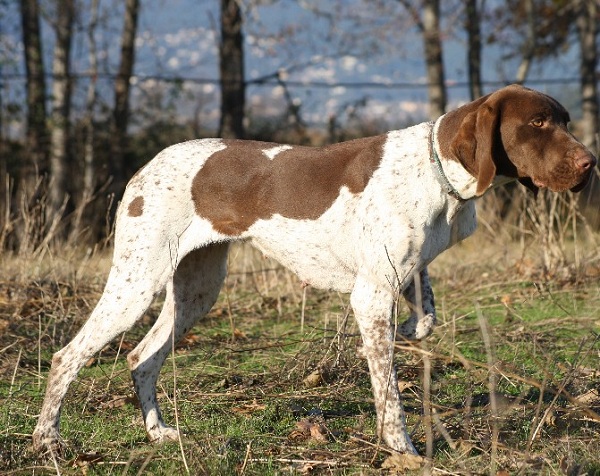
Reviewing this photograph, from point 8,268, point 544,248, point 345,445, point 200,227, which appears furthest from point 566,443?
point 8,268

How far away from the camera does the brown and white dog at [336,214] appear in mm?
3559

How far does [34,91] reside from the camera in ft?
44.8

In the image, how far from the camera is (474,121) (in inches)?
140

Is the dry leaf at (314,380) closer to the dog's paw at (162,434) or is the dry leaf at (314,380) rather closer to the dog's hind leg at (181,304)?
the dog's hind leg at (181,304)

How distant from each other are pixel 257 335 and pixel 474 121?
271 centimetres

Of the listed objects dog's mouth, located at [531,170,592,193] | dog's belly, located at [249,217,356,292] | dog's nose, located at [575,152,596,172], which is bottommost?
dog's belly, located at [249,217,356,292]

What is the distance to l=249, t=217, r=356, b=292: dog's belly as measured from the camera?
386 centimetres

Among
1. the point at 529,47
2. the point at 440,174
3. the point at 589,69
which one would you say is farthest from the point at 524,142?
the point at 589,69

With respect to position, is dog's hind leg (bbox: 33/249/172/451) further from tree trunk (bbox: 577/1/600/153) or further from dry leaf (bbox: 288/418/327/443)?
tree trunk (bbox: 577/1/600/153)

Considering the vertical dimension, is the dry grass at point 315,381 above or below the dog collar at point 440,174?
below

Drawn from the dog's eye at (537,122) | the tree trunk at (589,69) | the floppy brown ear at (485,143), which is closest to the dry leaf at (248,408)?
the floppy brown ear at (485,143)

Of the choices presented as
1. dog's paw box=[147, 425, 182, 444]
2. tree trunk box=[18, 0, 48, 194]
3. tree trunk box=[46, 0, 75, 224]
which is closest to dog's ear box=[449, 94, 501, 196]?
dog's paw box=[147, 425, 182, 444]

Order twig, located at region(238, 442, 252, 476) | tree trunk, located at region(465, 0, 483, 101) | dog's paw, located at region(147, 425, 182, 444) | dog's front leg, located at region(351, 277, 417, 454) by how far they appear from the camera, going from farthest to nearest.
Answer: tree trunk, located at region(465, 0, 483, 101), dog's paw, located at region(147, 425, 182, 444), dog's front leg, located at region(351, 277, 417, 454), twig, located at region(238, 442, 252, 476)

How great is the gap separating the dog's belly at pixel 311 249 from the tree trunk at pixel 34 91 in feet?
32.4
